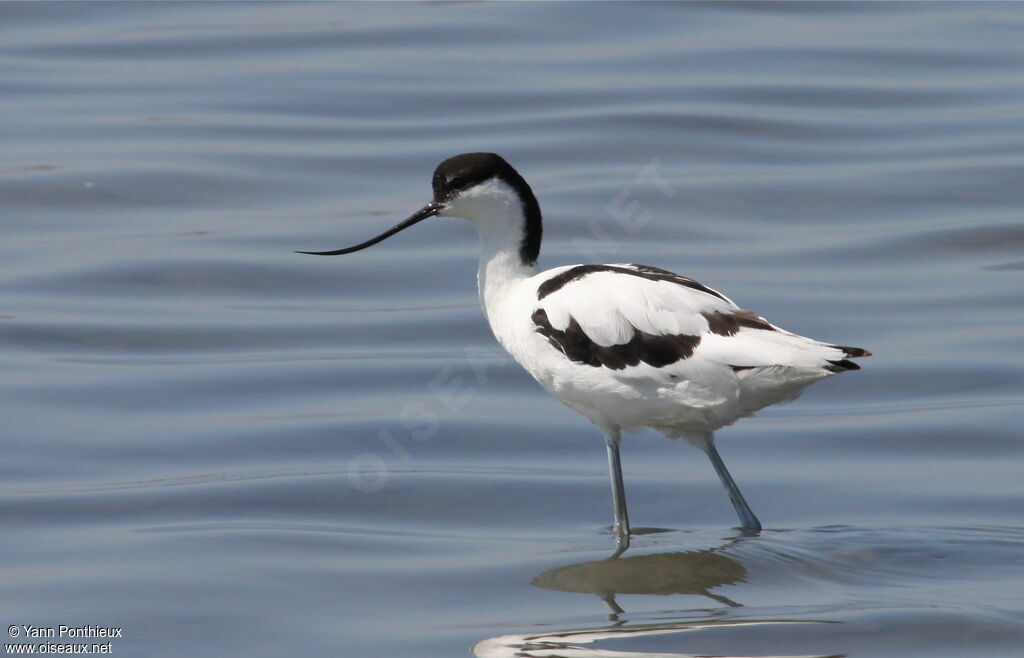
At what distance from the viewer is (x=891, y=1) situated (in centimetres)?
1795

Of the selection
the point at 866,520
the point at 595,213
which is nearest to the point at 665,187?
the point at 595,213

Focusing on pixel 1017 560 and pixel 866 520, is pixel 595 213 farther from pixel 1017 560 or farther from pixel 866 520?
pixel 1017 560

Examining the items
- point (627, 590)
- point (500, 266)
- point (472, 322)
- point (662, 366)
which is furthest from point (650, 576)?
point (472, 322)

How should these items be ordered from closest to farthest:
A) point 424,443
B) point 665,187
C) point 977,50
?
point 424,443 < point 665,187 < point 977,50

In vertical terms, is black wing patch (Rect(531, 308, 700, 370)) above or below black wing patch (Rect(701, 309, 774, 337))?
below

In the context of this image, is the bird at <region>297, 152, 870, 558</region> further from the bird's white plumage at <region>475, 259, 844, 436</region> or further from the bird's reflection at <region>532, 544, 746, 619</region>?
the bird's reflection at <region>532, 544, 746, 619</region>

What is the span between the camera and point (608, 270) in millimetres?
6633

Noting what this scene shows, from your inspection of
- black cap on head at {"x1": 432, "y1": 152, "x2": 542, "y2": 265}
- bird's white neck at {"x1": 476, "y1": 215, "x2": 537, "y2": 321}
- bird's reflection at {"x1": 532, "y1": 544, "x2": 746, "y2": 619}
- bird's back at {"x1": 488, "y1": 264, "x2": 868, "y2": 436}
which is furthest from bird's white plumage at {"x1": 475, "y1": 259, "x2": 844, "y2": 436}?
bird's reflection at {"x1": 532, "y1": 544, "x2": 746, "y2": 619}

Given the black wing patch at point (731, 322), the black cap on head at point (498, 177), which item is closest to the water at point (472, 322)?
the black wing patch at point (731, 322)

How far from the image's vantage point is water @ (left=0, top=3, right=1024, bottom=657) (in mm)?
6055

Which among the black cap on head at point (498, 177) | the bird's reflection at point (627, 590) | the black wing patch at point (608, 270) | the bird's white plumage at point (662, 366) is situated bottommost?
the bird's reflection at point (627, 590)

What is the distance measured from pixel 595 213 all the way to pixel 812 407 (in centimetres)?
335

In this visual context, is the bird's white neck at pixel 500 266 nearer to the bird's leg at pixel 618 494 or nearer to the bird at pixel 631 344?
the bird at pixel 631 344

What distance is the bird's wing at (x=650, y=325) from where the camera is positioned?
6.21 metres
